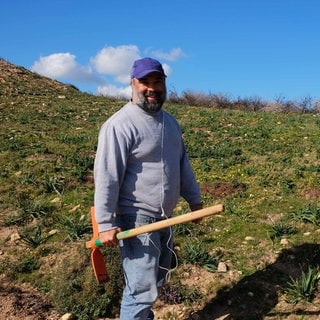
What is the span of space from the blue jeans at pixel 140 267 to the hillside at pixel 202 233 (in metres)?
0.89

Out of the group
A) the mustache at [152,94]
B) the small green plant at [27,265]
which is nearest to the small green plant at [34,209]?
the small green plant at [27,265]

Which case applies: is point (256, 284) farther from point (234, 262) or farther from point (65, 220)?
point (65, 220)

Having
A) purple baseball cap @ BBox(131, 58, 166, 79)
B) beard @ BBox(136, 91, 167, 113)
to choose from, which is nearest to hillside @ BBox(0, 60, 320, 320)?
beard @ BBox(136, 91, 167, 113)

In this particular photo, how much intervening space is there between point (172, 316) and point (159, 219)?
1.23m

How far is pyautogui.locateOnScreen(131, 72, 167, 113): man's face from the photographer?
3373 millimetres

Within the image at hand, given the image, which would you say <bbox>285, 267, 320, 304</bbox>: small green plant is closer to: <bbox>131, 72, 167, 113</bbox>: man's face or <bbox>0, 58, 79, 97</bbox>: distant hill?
<bbox>131, 72, 167, 113</bbox>: man's face

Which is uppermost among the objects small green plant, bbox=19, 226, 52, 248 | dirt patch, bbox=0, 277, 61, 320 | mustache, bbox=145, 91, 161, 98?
mustache, bbox=145, 91, 161, 98

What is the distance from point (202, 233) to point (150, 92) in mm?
2823

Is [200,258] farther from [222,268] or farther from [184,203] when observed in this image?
[184,203]

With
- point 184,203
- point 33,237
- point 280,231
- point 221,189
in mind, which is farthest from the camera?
point 221,189

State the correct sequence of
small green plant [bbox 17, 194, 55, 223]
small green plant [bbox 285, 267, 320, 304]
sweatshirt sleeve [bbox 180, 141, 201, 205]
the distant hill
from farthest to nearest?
the distant hill
small green plant [bbox 17, 194, 55, 223]
small green plant [bbox 285, 267, 320, 304]
sweatshirt sleeve [bbox 180, 141, 201, 205]

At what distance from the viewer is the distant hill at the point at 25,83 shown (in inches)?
749

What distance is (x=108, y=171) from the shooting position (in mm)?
3332

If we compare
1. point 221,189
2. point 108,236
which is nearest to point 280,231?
point 221,189
